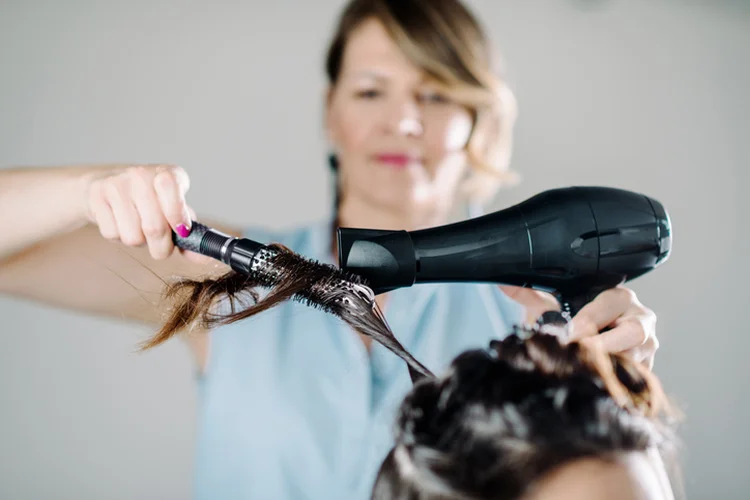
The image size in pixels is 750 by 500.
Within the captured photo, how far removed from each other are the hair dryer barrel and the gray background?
65cm

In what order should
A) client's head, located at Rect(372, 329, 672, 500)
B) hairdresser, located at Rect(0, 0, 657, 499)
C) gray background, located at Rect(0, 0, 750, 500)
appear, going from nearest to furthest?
client's head, located at Rect(372, 329, 672, 500), hairdresser, located at Rect(0, 0, 657, 499), gray background, located at Rect(0, 0, 750, 500)

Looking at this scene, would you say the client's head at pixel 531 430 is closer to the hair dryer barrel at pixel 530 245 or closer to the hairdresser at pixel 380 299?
the hair dryer barrel at pixel 530 245

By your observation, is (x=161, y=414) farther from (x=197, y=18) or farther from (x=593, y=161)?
(x=593, y=161)

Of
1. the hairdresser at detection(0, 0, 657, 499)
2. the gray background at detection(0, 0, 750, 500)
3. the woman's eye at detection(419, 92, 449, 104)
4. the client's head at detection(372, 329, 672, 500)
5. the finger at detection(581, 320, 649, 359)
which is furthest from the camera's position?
the gray background at detection(0, 0, 750, 500)

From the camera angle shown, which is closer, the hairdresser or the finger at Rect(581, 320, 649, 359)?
the finger at Rect(581, 320, 649, 359)

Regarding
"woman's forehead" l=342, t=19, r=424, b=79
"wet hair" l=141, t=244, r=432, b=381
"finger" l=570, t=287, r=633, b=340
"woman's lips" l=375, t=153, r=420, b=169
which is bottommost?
"finger" l=570, t=287, r=633, b=340

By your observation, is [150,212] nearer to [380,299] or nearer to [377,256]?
[377,256]

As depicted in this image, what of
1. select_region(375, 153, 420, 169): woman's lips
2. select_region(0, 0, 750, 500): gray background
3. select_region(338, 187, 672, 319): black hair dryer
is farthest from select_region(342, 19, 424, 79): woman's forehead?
select_region(338, 187, 672, 319): black hair dryer

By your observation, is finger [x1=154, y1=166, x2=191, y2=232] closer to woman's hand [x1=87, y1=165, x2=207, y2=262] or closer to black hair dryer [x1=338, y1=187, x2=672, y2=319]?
woman's hand [x1=87, y1=165, x2=207, y2=262]

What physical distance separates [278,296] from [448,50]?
1.66 feet

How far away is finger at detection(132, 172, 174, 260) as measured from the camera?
1.58 feet

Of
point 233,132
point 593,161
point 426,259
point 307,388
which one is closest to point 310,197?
point 233,132

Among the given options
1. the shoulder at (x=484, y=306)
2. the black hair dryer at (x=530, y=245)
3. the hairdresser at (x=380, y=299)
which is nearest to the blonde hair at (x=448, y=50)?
the hairdresser at (x=380, y=299)

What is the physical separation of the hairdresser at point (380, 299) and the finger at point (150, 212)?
0.18m
